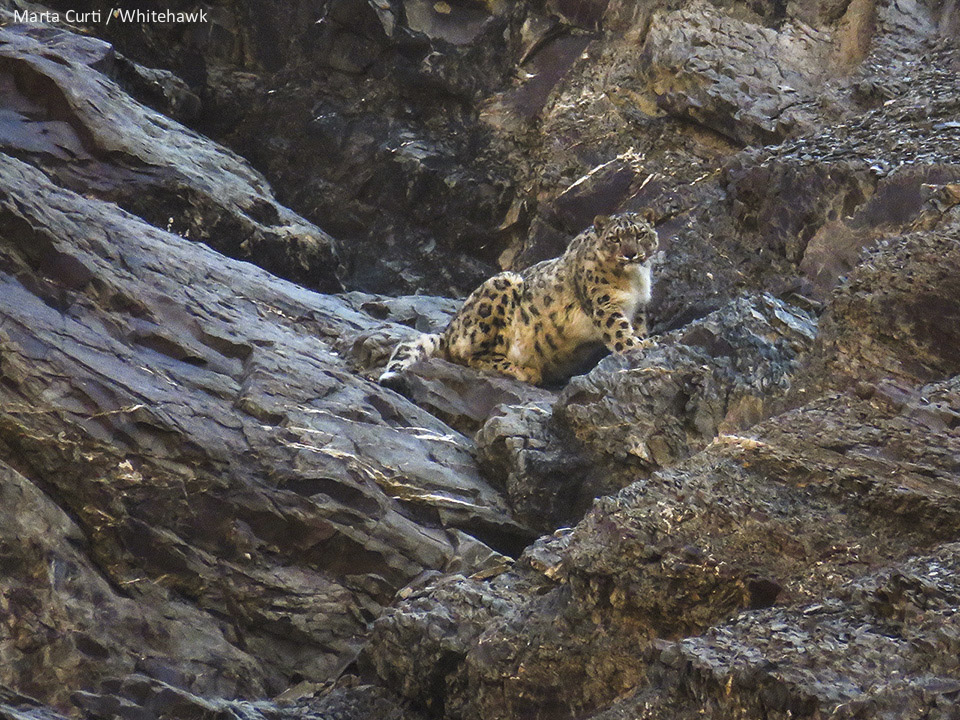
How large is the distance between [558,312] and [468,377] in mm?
1320

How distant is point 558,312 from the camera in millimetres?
10984

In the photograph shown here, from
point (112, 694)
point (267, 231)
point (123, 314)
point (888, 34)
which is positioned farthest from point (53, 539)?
point (888, 34)

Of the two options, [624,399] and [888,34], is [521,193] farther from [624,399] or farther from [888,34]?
[624,399]

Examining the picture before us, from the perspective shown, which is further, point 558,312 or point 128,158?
point 128,158

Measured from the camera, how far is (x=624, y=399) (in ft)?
26.8

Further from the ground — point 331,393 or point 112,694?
point 331,393

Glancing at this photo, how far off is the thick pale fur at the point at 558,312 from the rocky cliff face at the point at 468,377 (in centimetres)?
44

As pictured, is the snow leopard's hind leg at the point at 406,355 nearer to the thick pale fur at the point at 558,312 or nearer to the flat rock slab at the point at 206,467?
the thick pale fur at the point at 558,312

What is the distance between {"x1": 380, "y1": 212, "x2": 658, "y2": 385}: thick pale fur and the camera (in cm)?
1075

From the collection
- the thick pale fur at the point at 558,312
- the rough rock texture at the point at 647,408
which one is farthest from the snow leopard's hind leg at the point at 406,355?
the rough rock texture at the point at 647,408

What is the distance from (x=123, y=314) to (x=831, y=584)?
5.53 meters

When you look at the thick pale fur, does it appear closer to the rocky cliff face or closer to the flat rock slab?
the rocky cliff face

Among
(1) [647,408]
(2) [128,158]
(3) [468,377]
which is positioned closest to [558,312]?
(3) [468,377]

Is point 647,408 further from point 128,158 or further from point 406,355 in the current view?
point 128,158
